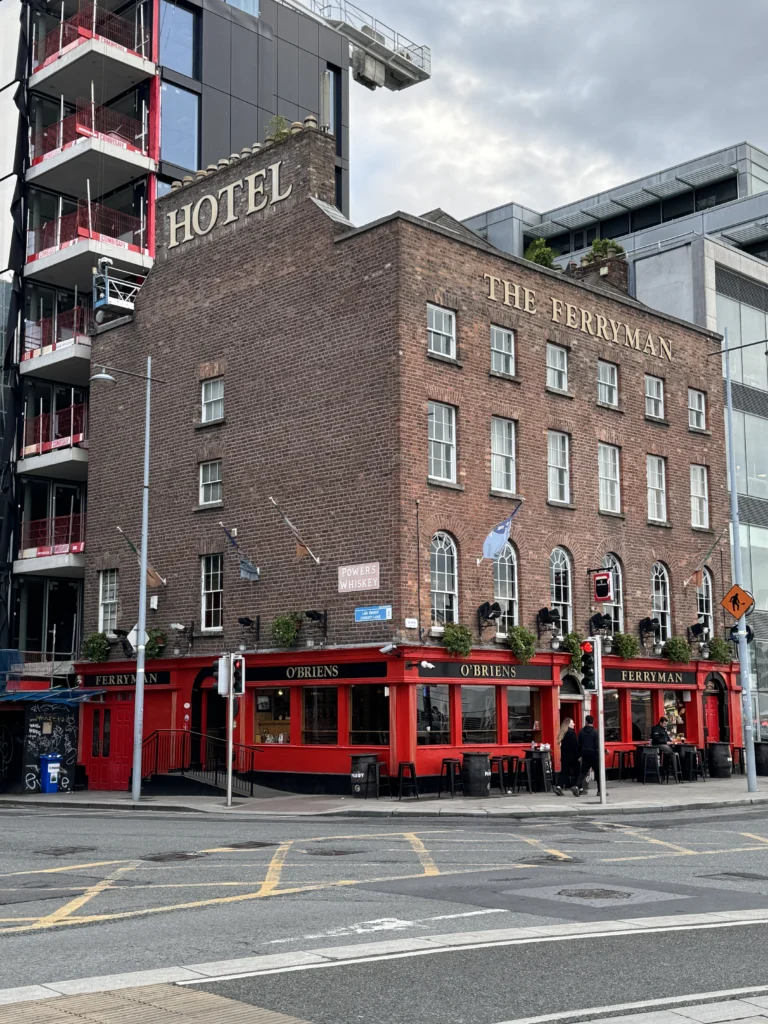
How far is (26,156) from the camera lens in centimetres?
4191

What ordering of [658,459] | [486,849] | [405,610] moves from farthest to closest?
[658,459] < [405,610] < [486,849]

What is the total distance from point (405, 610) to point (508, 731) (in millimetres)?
5005

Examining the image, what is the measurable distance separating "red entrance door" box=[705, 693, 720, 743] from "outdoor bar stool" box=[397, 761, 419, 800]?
12978mm

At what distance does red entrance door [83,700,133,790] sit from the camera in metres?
33.6

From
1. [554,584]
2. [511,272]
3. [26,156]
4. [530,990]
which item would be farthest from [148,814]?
[26,156]

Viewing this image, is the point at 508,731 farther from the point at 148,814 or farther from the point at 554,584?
the point at 148,814

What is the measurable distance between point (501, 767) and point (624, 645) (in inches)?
254

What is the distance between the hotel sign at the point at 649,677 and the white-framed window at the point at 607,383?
761 cm

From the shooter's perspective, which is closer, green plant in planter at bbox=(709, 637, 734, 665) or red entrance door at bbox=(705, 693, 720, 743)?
green plant in planter at bbox=(709, 637, 734, 665)

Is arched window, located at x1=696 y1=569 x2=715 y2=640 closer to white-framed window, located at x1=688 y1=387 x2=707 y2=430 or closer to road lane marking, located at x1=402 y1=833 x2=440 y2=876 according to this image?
white-framed window, located at x1=688 y1=387 x2=707 y2=430

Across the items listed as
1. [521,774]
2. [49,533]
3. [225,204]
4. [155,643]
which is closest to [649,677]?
[521,774]

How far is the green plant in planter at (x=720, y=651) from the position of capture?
117ft

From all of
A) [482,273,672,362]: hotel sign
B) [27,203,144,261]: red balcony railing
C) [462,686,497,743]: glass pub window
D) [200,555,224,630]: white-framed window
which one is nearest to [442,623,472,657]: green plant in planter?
[462,686,497,743]: glass pub window

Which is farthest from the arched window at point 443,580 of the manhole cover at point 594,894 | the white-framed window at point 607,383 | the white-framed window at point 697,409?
the manhole cover at point 594,894
